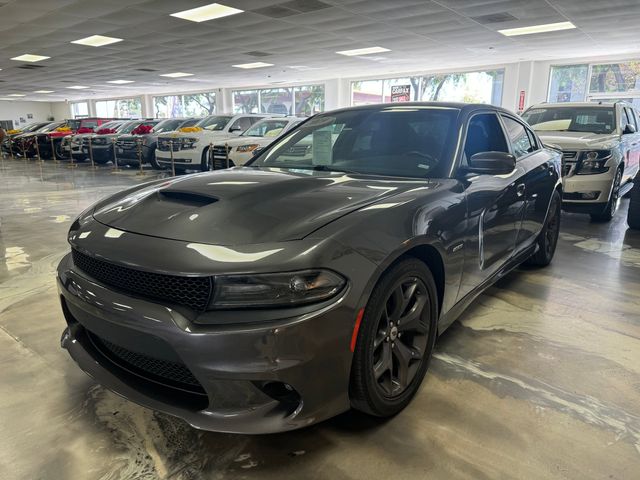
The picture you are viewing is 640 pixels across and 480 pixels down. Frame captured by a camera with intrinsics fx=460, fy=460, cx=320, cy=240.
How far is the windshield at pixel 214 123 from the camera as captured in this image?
11078mm

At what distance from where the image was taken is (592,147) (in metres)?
5.55

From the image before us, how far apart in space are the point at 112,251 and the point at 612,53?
17.0 metres

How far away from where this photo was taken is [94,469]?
5.50 ft

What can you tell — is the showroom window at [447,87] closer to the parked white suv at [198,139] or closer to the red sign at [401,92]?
the red sign at [401,92]

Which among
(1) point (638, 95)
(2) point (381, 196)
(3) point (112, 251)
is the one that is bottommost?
Answer: (3) point (112, 251)

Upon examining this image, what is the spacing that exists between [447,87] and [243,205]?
63.4 feet

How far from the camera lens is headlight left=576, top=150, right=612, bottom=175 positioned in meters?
5.54

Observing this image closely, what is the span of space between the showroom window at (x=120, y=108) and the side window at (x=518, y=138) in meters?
34.3

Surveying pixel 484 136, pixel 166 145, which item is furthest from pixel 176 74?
pixel 484 136

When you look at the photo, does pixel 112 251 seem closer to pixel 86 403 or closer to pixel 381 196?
pixel 86 403

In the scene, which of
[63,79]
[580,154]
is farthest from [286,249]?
[63,79]

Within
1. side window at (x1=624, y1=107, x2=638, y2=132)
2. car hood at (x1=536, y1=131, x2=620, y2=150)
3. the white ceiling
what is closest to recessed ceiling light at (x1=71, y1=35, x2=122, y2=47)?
the white ceiling

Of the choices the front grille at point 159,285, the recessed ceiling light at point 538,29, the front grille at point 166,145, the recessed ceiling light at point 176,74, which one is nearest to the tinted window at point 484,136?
the front grille at point 159,285

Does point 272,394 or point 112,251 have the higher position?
point 112,251
